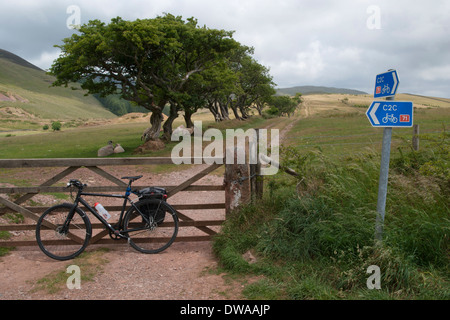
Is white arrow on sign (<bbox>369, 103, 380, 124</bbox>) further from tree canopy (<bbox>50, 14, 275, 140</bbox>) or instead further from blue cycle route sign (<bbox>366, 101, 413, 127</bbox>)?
tree canopy (<bbox>50, 14, 275, 140</bbox>)

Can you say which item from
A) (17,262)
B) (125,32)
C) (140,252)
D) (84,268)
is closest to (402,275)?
(140,252)

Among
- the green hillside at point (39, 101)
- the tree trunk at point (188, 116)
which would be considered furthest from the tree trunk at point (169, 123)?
Answer: the green hillside at point (39, 101)

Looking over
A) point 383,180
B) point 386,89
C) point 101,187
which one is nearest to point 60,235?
point 101,187

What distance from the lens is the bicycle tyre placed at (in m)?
5.38

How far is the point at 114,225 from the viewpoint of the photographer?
564 cm

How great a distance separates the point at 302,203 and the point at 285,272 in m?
1.24

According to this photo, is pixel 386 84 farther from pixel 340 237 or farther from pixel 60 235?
pixel 60 235

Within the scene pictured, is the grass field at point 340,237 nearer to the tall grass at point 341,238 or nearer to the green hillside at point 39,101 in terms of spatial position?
the tall grass at point 341,238

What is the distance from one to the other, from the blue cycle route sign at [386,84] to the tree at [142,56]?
16.4m

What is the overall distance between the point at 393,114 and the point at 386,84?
0.39 metres

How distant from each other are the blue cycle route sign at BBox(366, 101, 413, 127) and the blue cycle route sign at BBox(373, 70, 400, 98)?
0.47 feet

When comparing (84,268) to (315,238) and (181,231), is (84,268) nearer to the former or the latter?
(181,231)

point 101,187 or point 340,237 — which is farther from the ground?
point 101,187

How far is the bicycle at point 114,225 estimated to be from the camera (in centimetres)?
540
